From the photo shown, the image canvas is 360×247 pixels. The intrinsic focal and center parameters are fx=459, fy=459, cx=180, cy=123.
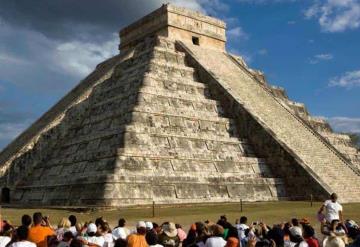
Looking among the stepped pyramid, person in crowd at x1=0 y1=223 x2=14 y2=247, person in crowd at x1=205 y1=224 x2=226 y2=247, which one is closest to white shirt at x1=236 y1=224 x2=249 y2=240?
person in crowd at x1=205 y1=224 x2=226 y2=247

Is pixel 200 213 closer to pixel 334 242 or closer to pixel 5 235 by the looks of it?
pixel 5 235

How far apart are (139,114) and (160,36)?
1148 centimetres

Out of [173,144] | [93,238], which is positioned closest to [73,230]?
[93,238]

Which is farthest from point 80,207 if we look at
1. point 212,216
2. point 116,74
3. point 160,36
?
point 160,36

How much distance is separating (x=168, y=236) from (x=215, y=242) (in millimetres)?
1460

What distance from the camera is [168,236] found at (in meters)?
8.70

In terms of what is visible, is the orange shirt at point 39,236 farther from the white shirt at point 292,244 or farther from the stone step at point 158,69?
the stone step at point 158,69

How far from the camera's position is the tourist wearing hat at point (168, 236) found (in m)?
8.59

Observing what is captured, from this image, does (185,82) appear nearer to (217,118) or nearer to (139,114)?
(217,118)

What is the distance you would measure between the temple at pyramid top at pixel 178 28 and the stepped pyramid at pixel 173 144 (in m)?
0.24

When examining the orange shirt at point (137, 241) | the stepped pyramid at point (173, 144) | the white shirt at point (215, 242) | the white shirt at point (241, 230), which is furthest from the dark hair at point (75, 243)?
the stepped pyramid at point (173, 144)

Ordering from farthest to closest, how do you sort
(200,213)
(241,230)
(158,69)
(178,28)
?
1. (178,28)
2. (158,69)
3. (200,213)
4. (241,230)

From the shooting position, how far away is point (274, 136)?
83.2 ft

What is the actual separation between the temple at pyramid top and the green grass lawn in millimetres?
17031
